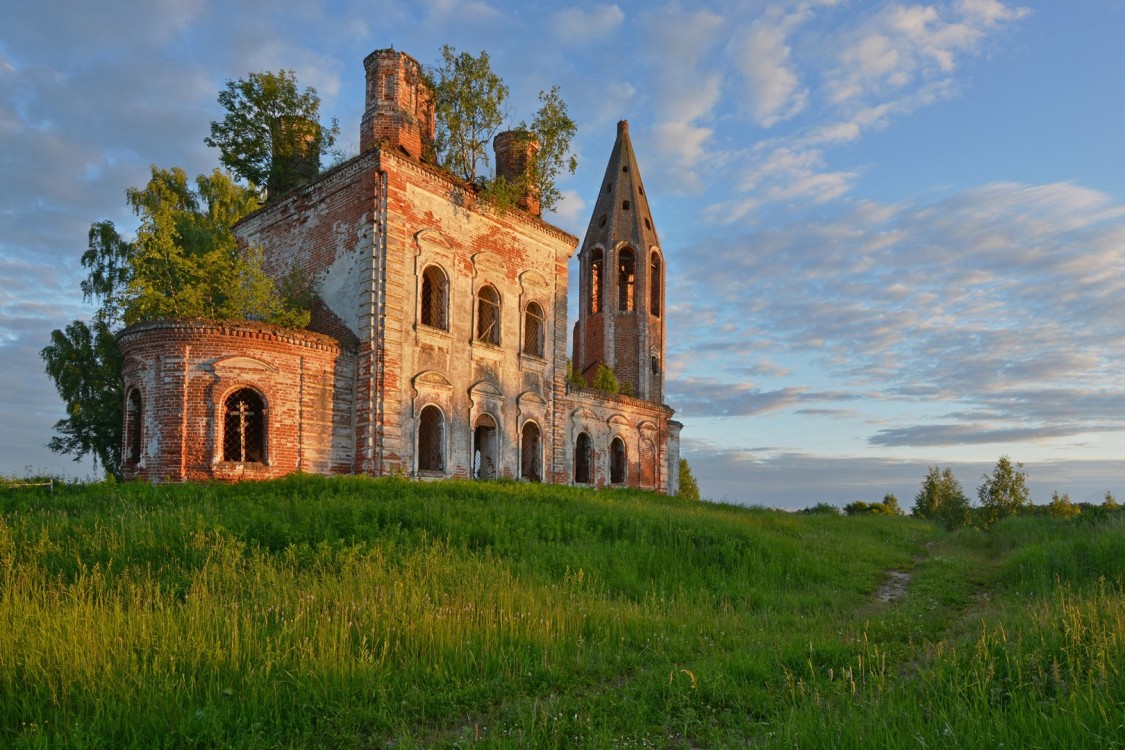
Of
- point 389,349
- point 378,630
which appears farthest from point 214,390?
point 378,630

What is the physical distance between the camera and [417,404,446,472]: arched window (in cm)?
1781

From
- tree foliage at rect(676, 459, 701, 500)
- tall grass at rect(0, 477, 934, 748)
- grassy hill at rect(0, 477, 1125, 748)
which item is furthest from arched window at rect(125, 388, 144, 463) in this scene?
tree foliage at rect(676, 459, 701, 500)

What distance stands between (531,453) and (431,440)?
12.7ft

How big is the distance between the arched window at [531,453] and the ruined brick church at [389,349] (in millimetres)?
69

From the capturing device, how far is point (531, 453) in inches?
835

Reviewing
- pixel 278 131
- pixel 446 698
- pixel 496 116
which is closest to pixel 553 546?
pixel 446 698

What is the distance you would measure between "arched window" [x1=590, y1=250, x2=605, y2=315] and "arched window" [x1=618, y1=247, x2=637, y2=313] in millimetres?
892

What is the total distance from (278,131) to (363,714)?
21.6 meters

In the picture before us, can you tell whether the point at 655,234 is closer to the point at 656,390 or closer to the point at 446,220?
the point at 656,390

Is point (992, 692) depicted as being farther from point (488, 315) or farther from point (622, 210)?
point (622, 210)

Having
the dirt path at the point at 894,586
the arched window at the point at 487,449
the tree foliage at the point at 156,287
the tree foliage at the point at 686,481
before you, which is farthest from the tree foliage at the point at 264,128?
the tree foliage at the point at 686,481

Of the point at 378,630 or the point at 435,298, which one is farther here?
the point at 435,298

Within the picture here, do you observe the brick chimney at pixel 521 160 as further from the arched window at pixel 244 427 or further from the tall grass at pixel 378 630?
the tall grass at pixel 378 630

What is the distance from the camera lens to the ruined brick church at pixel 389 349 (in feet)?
48.1
